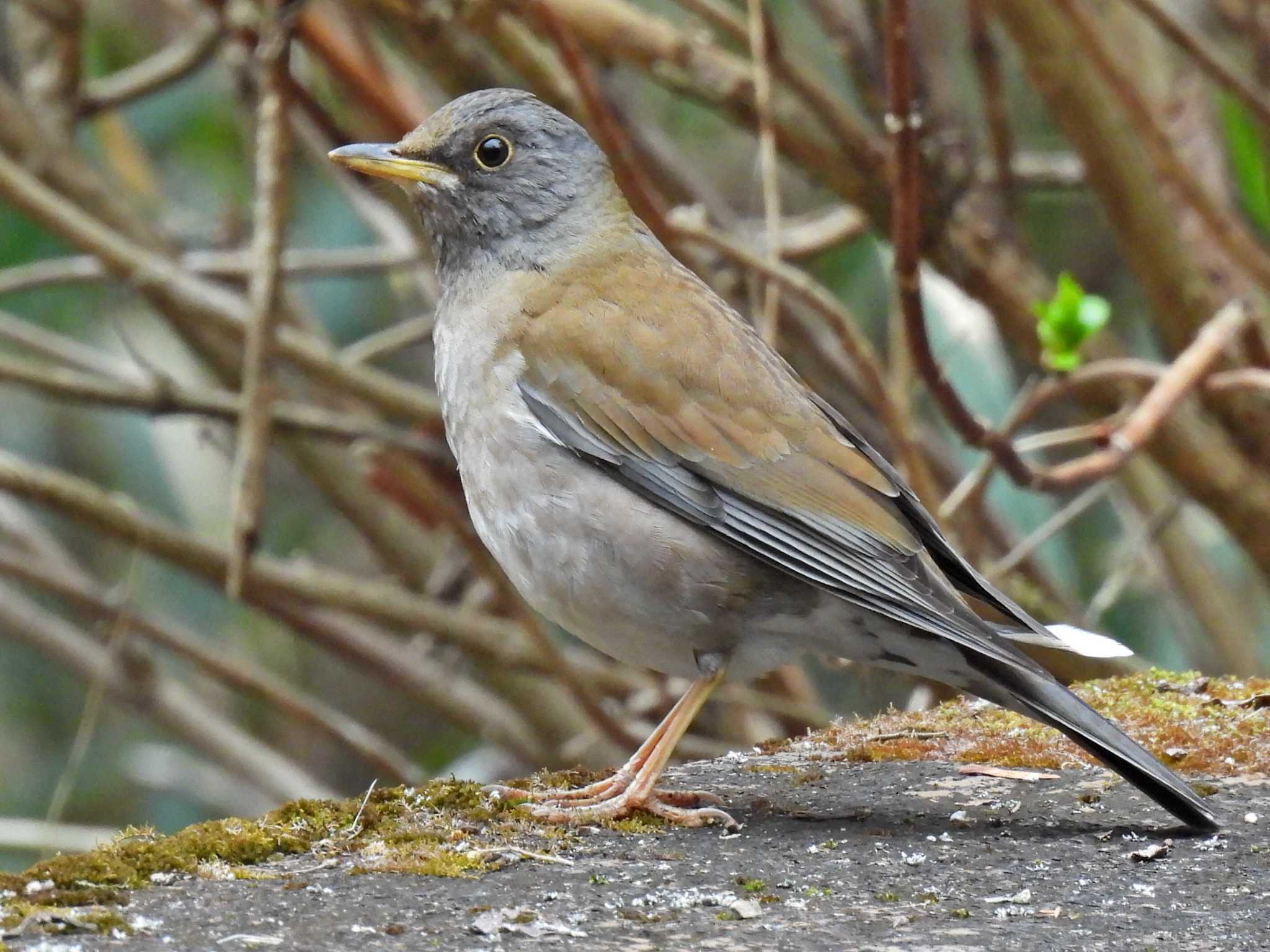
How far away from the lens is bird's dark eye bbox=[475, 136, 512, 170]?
4848 mm

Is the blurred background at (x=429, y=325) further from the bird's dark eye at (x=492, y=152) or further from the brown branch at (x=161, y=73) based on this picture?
the bird's dark eye at (x=492, y=152)

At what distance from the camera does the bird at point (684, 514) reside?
4.00 metres

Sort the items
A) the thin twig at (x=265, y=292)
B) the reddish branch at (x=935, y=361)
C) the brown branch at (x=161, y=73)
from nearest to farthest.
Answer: the reddish branch at (x=935, y=361)
the thin twig at (x=265, y=292)
the brown branch at (x=161, y=73)

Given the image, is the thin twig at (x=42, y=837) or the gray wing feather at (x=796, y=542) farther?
the thin twig at (x=42, y=837)

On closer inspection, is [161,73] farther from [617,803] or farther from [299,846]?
[299,846]

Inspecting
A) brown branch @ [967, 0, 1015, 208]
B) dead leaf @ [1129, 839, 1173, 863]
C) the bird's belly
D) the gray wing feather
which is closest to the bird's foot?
the bird's belly

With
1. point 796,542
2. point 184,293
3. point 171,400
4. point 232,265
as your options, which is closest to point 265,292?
point 171,400

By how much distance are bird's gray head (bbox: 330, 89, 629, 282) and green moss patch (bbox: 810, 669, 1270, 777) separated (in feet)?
4.93

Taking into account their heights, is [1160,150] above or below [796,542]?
above

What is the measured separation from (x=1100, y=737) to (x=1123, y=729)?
28.9 inches

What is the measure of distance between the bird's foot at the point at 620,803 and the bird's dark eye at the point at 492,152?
5.70 ft

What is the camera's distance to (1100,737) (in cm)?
362

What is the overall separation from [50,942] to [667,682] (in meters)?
4.50

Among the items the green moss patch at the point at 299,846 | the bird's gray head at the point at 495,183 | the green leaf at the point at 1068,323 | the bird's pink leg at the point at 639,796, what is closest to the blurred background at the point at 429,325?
the green leaf at the point at 1068,323
